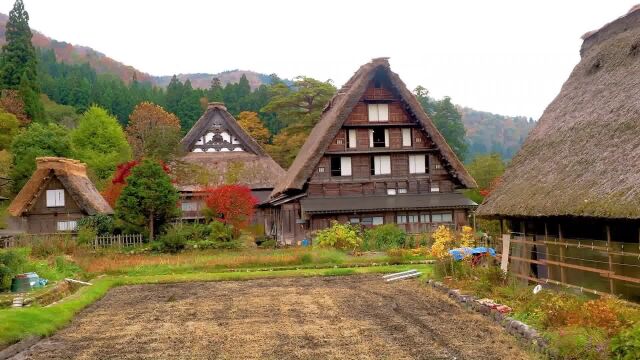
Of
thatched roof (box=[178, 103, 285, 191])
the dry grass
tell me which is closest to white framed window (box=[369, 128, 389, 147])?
the dry grass

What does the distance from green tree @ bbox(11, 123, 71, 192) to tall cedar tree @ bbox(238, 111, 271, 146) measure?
23664 millimetres

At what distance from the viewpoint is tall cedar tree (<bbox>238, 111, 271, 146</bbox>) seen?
241 feet

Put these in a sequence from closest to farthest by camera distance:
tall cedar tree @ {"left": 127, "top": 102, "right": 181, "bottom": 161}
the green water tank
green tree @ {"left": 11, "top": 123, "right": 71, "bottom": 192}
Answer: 1. the green water tank
2. tall cedar tree @ {"left": 127, "top": 102, "right": 181, "bottom": 161}
3. green tree @ {"left": 11, "top": 123, "right": 71, "bottom": 192}

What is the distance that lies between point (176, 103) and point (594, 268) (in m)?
79.7

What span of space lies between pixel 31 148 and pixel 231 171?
1683 cm

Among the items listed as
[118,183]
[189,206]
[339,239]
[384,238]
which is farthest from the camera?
[189,206]

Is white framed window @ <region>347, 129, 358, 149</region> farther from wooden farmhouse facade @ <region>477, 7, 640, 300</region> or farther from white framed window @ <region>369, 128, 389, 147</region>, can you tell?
wooden farmhouse facade @ <region>477, 7, 640, 300</region>

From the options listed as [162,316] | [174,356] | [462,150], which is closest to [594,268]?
[174,356]

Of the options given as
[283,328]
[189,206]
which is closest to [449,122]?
[189,206]

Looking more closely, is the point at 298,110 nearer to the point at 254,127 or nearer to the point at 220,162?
the point at 220,162

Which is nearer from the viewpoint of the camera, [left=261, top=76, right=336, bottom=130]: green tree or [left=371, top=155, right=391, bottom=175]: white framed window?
[left=371, top=155, right=391, bottom=175]: white framed window

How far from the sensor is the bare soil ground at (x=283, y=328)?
1048cm

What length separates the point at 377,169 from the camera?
Result: 123 feet

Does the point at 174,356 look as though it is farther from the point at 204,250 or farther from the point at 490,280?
the point at 204,250
